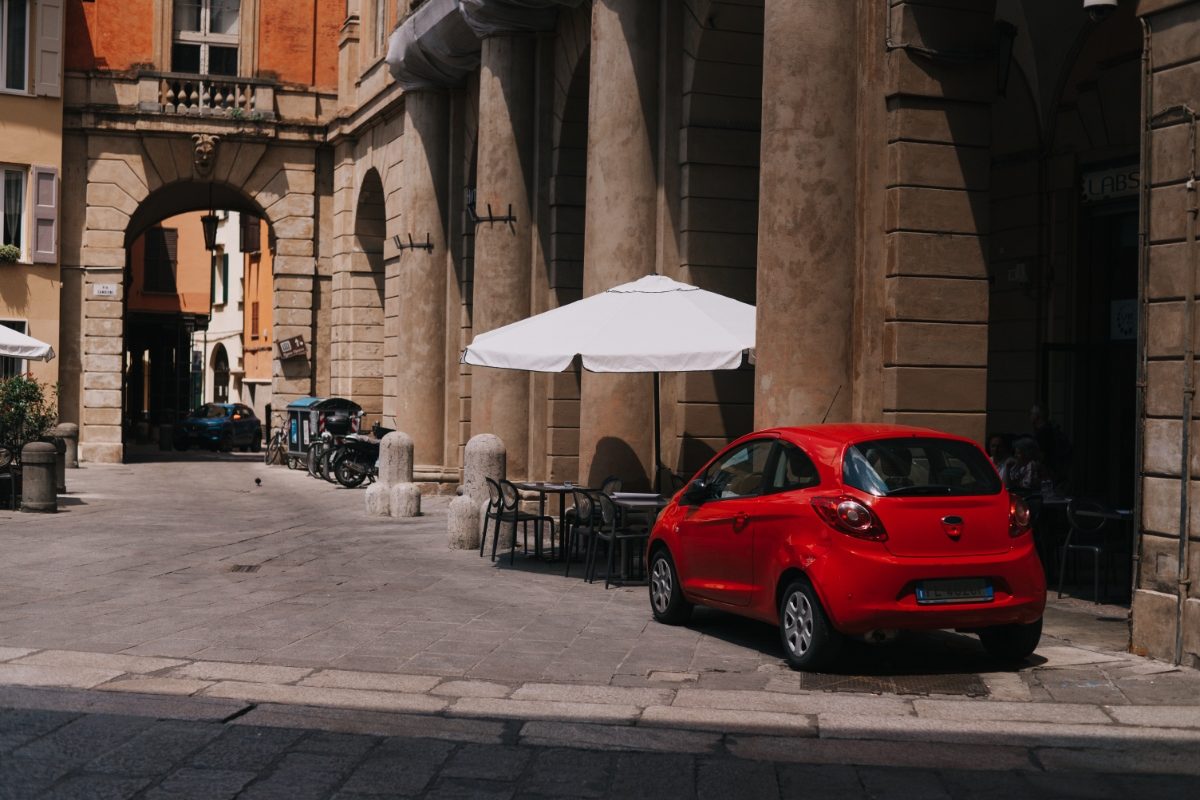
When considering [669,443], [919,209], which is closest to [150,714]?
[919,209]

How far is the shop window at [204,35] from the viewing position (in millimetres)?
33469

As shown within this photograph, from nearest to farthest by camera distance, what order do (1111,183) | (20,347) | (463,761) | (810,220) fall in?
(463,761)
(810,220)
(1111,183)
(20,347)

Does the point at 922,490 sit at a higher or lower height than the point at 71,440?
higher

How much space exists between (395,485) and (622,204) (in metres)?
5.97

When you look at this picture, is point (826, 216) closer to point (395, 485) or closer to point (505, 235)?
point (505, 235)

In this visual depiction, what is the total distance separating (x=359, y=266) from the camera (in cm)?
3222

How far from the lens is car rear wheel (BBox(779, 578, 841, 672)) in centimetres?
871

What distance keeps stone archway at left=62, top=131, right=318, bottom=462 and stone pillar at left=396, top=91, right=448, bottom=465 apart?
907 cm

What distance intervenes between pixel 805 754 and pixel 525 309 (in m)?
13.6

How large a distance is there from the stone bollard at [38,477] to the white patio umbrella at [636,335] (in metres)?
7.91

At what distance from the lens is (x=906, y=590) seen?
861cm

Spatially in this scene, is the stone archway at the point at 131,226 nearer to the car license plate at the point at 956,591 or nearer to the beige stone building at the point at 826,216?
the beige stone building at the point at 826,216

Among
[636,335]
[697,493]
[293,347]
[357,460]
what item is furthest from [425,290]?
[697,493]

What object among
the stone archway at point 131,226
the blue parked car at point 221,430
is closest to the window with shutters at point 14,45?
the stone archway at point 131,226
